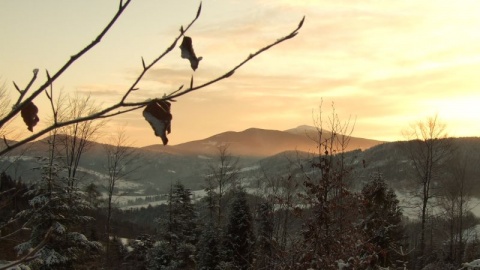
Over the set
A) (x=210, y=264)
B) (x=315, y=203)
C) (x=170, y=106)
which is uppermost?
(x=170, y=106)

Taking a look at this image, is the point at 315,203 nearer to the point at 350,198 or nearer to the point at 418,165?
the point at 350,198

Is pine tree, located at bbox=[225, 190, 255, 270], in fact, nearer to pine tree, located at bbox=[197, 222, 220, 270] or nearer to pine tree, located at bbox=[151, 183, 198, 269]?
pine tree, located at bbox=[197, 222, 220, 270]

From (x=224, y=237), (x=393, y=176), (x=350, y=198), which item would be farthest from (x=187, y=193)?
(x=393, y=176)

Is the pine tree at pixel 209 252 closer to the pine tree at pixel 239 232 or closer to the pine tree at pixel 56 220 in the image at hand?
the pine tree at pixel 239 232

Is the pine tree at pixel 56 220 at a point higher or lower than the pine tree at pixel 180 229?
higher

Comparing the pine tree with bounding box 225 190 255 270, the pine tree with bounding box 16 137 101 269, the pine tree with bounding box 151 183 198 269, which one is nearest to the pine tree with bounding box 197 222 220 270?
the pine tree with bounding box 225 190 255 270

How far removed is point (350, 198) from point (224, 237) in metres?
17.5

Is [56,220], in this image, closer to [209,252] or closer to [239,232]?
[209,252]

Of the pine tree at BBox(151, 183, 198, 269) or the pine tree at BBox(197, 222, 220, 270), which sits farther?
the pine tree at BBox(151, 183, 198, 269)

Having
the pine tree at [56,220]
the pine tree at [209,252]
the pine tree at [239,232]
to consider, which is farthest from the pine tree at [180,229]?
the pine tree at [56,220]

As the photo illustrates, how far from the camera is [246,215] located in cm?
2558

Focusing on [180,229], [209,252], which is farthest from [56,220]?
[180,229]

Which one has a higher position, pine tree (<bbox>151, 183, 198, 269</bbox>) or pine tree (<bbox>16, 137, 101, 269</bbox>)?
pine tree (<bbox>16, 137, 101, 269</bbox>)

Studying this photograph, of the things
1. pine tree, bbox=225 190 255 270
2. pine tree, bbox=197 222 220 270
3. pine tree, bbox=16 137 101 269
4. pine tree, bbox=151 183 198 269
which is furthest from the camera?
pine tree, bbox=151 183 198 269
